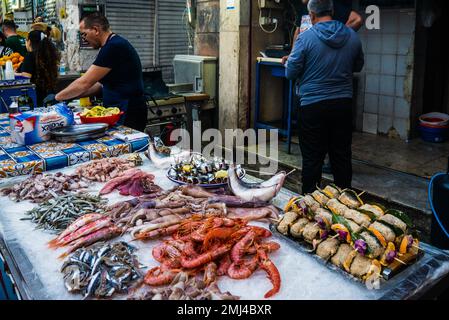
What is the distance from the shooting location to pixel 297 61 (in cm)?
443

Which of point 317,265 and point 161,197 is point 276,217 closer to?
point 317,265

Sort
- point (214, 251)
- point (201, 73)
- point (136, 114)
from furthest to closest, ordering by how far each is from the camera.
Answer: point (201, 73) → point (136, 114) → point (214, 251)

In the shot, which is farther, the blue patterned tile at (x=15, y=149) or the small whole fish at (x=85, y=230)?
the blue patterned tile at (x=15, y=149)

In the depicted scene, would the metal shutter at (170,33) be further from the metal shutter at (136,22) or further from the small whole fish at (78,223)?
the small whole fish at (78,223)

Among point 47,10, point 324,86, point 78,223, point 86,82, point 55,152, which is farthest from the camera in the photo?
point 47,10

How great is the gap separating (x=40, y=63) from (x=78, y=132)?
11.9 ft

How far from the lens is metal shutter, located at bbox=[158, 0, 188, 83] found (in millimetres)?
11375

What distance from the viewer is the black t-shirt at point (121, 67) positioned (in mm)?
4660

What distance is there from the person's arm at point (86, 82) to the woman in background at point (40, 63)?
2.64m

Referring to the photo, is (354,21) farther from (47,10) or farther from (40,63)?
(47,10)

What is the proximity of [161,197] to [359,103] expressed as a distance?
6.13m

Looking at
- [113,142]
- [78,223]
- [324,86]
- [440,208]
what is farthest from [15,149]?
[440,208]

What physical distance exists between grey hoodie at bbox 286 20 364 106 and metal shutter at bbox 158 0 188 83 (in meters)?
7.38

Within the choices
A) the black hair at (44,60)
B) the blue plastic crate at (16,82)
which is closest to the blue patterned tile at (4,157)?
the blue plastic crate at (16,82)
